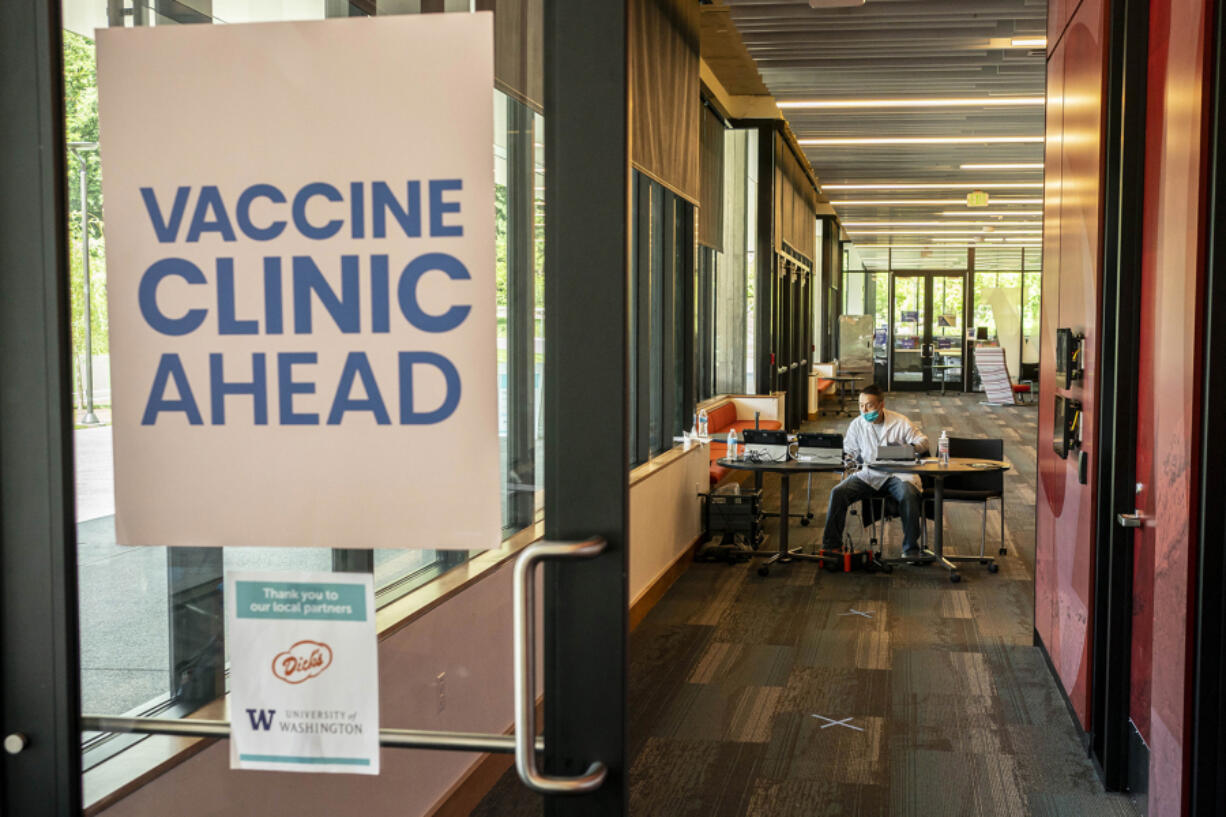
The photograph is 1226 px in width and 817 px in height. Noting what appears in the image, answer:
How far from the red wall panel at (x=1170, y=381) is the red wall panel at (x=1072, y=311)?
0.45m

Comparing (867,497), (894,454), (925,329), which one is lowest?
(867,497)

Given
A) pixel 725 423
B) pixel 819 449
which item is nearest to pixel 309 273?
pixel 819 449

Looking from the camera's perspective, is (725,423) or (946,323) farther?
(946,323)

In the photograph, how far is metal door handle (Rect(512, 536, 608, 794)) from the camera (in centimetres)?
148

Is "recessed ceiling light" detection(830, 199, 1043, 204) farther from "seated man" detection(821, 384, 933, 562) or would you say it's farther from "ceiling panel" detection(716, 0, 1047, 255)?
"seated man" detection(821, 384, 933, 562)

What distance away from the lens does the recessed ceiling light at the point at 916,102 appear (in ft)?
30.0

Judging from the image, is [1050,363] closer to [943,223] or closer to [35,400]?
[35,400]

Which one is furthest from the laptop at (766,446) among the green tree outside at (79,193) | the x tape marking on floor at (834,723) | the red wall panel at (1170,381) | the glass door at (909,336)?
the glass door at (909,336)

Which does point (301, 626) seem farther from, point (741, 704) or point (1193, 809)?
point (741, 704)

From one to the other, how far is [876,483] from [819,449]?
520 mm

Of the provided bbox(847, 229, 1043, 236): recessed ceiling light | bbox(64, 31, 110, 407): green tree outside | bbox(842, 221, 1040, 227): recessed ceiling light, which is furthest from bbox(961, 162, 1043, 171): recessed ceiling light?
bbox(64, 31, 110, 407): green tree outside

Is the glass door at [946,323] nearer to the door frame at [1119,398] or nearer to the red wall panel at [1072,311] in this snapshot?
the red wall panel at [1072,311]

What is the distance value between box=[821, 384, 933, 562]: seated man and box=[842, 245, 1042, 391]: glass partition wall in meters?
19.0

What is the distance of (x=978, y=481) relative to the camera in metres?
7.66
